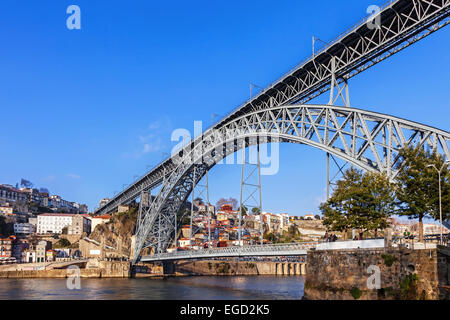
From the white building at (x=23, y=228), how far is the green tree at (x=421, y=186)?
115 meters

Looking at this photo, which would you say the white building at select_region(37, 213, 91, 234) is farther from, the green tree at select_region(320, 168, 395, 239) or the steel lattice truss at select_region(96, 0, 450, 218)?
the green tree at select_region(320, 168, 395, 239)

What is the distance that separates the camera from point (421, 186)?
26688 millimetres

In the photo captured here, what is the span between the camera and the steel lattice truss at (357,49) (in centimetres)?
2969

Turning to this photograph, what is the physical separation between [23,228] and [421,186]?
118 meters

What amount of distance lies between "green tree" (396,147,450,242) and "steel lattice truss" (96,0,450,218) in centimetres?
816

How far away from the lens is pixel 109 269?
7044 cm

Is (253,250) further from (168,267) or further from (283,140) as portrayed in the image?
(168,267)

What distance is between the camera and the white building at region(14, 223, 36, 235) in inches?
4854

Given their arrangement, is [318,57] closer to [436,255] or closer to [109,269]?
[436,255]

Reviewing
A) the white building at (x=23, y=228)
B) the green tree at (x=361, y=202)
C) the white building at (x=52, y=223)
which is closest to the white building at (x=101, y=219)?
the white building at (x=52, y=223)
